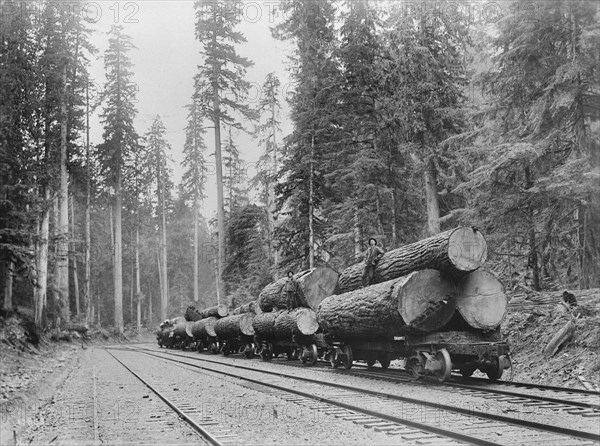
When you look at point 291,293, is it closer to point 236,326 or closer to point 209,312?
point 236,326

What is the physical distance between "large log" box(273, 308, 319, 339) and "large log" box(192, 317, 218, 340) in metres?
9.85

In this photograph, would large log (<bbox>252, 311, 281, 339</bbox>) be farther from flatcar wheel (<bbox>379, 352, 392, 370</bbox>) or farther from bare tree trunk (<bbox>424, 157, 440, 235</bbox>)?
bare tree trunk (<bbox>424, 157, 440, 235</bbox>)

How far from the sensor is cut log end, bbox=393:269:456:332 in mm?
9898

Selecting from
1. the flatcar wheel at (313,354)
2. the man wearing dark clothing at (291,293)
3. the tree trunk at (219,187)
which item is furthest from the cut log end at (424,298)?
the tree trunk at (219,187)

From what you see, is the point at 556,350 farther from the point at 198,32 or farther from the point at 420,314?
the point at 198,32

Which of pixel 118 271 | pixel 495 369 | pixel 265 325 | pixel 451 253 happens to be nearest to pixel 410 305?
pixel 451 253

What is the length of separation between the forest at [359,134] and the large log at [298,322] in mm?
5133

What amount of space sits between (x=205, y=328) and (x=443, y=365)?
743 inches

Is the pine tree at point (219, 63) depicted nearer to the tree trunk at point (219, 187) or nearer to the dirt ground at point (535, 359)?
the tree trunk at point (219, 187)

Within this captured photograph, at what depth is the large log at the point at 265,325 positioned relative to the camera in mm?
18219

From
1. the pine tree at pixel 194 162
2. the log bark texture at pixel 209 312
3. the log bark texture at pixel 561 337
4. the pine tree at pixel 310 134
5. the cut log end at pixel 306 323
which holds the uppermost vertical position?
the pine tree at pixel 194 162

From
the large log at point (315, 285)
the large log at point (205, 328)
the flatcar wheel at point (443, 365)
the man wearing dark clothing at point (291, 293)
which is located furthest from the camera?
the large log at point (205, 328)

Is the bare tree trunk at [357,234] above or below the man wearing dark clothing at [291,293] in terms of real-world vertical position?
above

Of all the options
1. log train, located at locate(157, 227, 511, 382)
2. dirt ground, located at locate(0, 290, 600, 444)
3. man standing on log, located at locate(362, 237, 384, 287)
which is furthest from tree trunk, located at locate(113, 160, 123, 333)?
man standing on log, located at locate(362, 237, 384, 287)
